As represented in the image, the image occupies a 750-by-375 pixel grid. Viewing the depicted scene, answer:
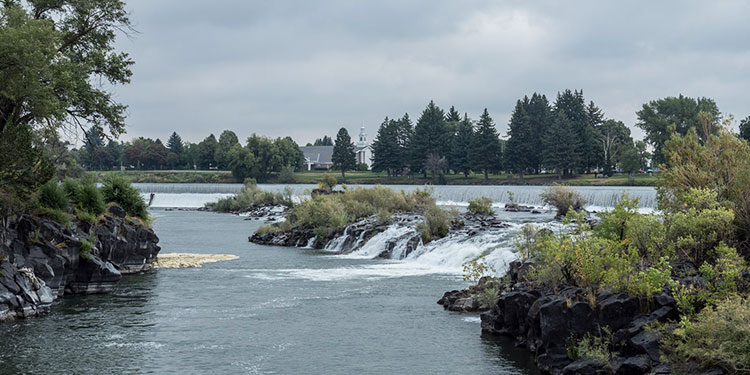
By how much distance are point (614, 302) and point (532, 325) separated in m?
3.19

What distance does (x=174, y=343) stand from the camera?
74.3ft

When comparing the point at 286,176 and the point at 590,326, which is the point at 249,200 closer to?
the point at 286,176

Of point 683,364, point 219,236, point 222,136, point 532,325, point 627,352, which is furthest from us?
point 222,136

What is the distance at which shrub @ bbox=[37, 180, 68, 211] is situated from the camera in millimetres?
32088

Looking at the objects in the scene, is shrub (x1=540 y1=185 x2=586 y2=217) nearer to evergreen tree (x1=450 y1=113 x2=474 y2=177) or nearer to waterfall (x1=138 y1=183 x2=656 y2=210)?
waterfall (x1=138 y1=183 x2=656 y2=210)

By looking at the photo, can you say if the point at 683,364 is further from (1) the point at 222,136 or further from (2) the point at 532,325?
Result: (1) the point at 222,136

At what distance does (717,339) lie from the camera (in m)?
14.7

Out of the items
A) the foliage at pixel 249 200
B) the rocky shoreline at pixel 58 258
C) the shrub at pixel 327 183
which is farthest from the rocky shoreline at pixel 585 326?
the foliage at pixel 249 200

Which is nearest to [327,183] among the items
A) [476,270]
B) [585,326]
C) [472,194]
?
[472,194]

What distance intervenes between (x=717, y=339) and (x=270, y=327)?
47.3 ft

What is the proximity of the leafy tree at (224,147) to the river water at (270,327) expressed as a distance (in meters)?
134

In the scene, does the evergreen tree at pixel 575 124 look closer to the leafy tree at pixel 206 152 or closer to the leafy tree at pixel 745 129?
the leafy tree at pixel 745 129

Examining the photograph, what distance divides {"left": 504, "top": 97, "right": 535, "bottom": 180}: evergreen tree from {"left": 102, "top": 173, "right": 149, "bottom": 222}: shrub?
321ft

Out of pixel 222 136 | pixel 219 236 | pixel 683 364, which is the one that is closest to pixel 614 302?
pixel 683 364
